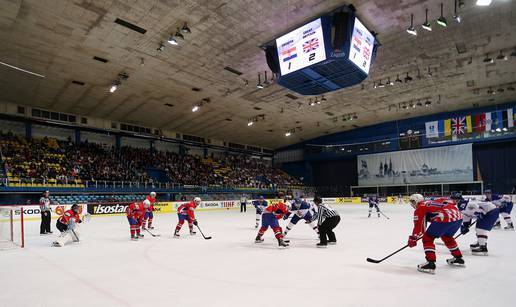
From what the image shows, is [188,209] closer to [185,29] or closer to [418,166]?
[185,29]

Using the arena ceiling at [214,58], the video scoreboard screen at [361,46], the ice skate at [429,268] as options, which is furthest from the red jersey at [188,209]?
the video scoreboard screen at [361,46]

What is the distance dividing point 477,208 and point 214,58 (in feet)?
57.0

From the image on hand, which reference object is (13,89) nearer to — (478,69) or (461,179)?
(478,69)

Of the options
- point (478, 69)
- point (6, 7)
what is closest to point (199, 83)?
point (6, 7)

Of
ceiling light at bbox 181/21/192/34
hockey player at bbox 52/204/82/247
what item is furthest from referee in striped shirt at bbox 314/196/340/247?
ceiling light at bbox 181/21/192/34

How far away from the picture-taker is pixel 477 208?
7.48 meters

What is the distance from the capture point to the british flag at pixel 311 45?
15836mm

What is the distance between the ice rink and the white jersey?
0.85 meters

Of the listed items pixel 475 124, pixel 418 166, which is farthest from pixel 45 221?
pixel 418 166

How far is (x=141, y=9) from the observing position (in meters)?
15.7

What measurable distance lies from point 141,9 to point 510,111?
34.5 meters

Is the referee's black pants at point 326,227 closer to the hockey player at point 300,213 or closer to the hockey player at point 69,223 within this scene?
the hockey player at point 300,213

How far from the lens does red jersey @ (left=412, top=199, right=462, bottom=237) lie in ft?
18.7

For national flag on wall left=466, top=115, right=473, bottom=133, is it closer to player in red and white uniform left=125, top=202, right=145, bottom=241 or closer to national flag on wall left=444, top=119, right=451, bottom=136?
national flag on wall left=444, top=119, right=451, bottom=136
